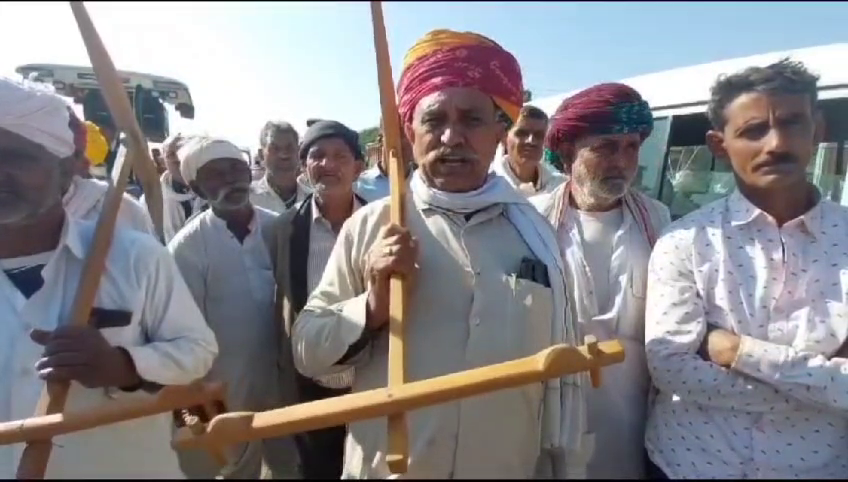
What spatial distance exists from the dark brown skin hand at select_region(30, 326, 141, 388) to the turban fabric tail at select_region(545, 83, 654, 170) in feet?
5.12

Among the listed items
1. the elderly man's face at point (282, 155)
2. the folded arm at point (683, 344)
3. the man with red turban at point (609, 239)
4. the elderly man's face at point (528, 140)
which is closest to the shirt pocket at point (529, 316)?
the man with red turban at point (609, 239)

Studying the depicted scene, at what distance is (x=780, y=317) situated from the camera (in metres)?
1.89

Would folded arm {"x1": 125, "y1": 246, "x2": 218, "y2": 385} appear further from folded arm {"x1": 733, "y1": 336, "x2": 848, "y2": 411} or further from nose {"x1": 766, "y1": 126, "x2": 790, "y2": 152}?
nose {"x1": 766, "y1": 126, "x2": 790, "y2": 152}

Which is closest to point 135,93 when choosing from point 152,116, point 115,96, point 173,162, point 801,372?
point 152,116

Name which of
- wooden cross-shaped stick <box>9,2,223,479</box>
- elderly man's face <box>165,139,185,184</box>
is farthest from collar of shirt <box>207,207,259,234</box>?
elderly man's face <box>165,139,185,184</box>

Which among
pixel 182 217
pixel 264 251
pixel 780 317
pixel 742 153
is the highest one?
pixel 742 153

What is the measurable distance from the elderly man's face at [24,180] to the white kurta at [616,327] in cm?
141

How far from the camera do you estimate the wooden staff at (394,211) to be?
1558mm

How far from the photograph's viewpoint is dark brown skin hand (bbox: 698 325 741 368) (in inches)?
72.6

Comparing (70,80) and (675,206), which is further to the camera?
(70,80)

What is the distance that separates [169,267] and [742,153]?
1528 millimetres

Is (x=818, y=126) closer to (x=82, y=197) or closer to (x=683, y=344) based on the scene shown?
(x=683, y=344)

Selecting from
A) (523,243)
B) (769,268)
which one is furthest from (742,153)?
(523,243)

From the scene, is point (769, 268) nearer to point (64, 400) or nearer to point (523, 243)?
Answer: point (523, 243)
